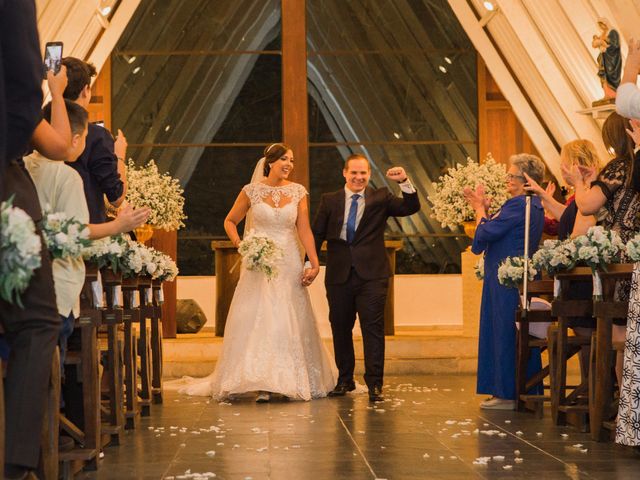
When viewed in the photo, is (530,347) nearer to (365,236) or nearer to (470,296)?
(365,236)

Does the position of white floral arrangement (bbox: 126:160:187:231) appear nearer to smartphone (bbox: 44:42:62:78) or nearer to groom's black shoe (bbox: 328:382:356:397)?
groom's black shoe (bbox: 328:382:356:397)

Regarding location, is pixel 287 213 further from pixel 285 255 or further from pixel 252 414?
pixel 252 414

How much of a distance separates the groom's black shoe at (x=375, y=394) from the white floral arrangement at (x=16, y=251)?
5.20 m

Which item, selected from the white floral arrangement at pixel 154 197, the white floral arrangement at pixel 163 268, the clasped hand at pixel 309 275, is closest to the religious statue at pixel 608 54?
the clasped hand at pixel 309 275

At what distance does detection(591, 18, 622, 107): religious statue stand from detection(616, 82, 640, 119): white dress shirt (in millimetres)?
5155

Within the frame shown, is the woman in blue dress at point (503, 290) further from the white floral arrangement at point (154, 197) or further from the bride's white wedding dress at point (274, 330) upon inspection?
the white floral arrangement at point (154, 197)

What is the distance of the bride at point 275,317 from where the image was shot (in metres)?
7.88

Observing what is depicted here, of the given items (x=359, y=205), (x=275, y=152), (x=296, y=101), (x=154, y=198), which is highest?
(x=296, y=101)

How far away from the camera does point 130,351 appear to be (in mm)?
6141

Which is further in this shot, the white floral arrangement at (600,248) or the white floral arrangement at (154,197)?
the white floral arrangement at (154,197)

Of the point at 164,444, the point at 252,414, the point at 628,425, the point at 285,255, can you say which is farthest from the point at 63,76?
the point at 285,255

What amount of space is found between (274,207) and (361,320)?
3.68 ft

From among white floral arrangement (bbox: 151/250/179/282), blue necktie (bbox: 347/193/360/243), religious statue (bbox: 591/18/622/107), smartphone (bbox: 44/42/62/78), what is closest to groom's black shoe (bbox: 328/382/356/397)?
blue necktie (bbox: 347/193/360/243)

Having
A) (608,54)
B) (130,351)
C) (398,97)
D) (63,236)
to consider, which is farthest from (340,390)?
(398,97)
